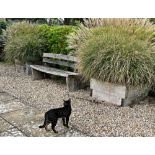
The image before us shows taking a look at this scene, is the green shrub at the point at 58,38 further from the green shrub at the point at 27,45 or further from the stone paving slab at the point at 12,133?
the stone paving slab at the point at 12,133

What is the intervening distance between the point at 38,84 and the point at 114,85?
2.02 metres

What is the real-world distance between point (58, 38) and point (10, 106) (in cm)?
257

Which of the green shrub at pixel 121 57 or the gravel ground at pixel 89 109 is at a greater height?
the green shrub at pixel 121 57

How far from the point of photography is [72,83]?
5.49 m

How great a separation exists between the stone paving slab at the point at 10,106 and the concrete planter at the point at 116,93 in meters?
1.27

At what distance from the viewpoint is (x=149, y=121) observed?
3982 mm

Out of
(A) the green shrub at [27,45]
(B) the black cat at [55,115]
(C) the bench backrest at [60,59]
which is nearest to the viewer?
(B) the black cat at [55,115]

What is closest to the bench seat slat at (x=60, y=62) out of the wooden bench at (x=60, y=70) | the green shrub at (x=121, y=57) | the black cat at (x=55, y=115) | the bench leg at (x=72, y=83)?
the wooden bench at (x=60, y=70)

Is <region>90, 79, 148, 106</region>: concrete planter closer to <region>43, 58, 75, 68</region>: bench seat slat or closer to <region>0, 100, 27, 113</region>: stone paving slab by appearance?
<region>43, 58, 75, 68</region>: bench seat slat

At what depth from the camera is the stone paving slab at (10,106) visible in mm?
4414

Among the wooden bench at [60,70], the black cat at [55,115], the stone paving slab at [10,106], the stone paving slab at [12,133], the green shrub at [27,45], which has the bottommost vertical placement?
the stone paving slab at [12,133]

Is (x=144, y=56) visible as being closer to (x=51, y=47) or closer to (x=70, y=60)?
(x=70, y=60)

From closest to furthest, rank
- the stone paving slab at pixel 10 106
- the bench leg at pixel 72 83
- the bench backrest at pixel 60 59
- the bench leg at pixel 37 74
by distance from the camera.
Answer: the stone paving slab at pixel 10 106
the bench leg at pixel 72 83
the bench backrest at pixel 60 59
the bench leg at pixel 37 74

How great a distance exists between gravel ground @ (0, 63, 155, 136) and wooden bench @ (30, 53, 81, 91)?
17 centimetres
